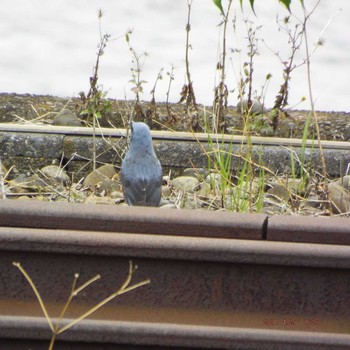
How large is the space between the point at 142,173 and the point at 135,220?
1183mm

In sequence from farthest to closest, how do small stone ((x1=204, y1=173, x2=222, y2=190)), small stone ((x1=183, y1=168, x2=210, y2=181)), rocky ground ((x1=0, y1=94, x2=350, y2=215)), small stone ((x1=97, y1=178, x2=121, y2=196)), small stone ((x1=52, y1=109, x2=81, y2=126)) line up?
small stone ((x1=52, y1=109, x2=81, y2=126)), small stone ((x1=183, y1=168, x2=210, y2=181)), small stone ((x1=97, y1=178, x2=121, y2=196)), small stone ((x1=204, y1=173, x2=222, y2=190)), rocky ground ((x1=0, y1=94, x2=350, y2=215))

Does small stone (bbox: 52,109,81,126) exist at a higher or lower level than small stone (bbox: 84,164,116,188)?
higher

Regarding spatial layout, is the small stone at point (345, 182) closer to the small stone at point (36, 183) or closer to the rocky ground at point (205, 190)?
the rocky ground at point (205, 190)

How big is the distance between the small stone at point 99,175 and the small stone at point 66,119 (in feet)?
2.69

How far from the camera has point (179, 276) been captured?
281 centimetres

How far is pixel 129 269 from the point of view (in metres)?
2.81

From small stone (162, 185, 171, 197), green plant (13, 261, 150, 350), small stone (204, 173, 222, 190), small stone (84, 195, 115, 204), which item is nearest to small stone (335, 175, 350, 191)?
small stone (204, 173, 222, 190)

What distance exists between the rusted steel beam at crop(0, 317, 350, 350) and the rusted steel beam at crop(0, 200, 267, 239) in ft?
0.86

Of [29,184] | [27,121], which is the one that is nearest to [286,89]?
[27,121]

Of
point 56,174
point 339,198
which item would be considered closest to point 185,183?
point 56,174

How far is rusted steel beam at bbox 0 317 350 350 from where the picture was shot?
2754 mm

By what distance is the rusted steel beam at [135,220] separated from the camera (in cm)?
280

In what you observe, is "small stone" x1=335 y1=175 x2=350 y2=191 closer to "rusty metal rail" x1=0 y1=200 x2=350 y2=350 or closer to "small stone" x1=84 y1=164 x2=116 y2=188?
"small stone" x1=84 y1=164 x2=116 y2=188

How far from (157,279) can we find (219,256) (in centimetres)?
19
